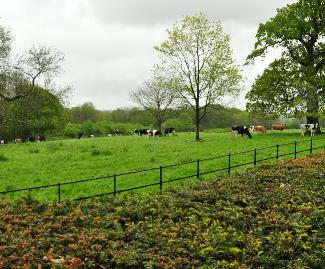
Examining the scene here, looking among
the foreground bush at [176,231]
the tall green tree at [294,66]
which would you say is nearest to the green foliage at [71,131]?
the tall green tree at [294,66]

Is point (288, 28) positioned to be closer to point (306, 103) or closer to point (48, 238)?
point (306, 103)

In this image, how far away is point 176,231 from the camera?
9.55m

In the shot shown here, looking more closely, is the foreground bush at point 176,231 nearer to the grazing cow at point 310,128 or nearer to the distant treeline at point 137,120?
the grazing cow at point 310,128

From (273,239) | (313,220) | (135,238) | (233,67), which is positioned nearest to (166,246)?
(135,238)

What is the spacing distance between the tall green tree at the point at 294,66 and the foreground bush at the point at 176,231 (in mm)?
27501

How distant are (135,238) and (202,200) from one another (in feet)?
13.7

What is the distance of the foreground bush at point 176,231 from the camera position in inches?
311

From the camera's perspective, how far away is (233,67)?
1732 inches

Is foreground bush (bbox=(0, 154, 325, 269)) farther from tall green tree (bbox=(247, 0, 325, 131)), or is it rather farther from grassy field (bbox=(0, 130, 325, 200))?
tall green tree (bbox=(247, 0, 325, 131))

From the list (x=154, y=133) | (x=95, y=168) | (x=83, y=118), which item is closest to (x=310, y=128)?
(x=154, y=133)

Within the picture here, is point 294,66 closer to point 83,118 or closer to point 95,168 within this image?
point 95,168

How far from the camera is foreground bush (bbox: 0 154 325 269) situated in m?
7.89

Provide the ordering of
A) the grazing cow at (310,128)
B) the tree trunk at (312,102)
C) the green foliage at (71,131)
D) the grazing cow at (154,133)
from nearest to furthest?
the tree trunk at (312,102) < the grazing cow at (310,128) < the grazing cow at (154,133) < the green foliage at (71,131)

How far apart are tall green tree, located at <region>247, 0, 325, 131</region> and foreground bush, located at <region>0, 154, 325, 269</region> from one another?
27501mm
